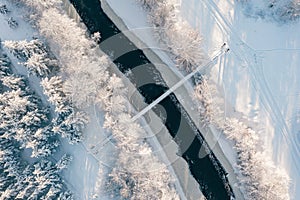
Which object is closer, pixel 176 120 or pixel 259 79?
pixel 259 79

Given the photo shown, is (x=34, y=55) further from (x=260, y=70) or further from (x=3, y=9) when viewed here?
(x=260, y=70)

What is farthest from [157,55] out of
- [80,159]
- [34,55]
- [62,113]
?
[80,159]

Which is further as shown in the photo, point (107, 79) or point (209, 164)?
point (209, 164)

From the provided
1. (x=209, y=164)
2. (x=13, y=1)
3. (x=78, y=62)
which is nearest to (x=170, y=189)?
(x=209, y=164)

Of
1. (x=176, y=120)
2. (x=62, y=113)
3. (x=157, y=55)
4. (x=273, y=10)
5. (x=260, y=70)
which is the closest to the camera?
(x=62, y=113)

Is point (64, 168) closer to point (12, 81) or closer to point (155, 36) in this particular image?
point (12, 81)

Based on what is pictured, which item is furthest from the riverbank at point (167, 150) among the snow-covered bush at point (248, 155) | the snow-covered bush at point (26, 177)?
the snow-covered bush at point (26, 177)

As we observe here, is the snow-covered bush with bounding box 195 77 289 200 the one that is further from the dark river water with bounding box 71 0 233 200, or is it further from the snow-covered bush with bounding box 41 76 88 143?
the snow-covered bush with bounding box 41 76 88 143
